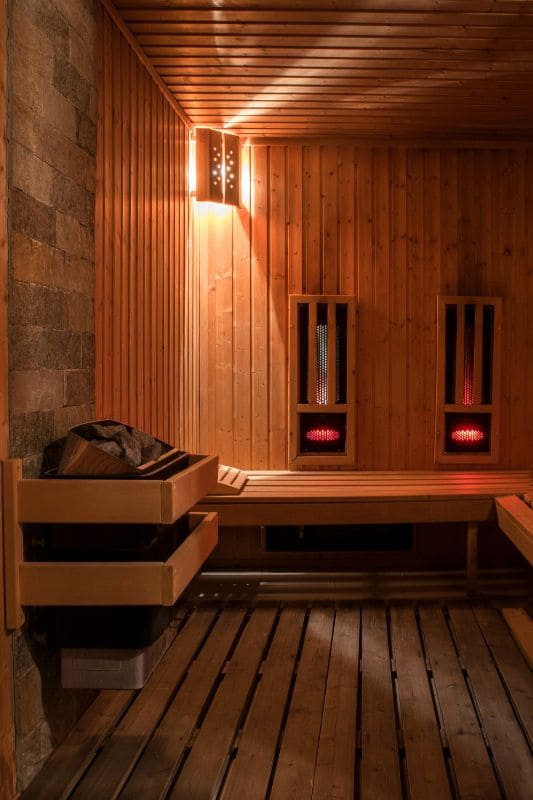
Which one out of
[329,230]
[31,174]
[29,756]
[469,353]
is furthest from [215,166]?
[29,756]

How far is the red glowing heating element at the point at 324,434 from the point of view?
579cm

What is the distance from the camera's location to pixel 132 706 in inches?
Result: 136

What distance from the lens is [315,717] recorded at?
11.0 ft

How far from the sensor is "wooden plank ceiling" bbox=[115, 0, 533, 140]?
12.5 feet

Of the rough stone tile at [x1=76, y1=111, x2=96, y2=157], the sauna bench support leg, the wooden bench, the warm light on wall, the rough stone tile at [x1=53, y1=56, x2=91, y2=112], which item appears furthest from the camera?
the warm light on wall

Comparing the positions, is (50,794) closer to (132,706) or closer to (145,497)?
(132,706)

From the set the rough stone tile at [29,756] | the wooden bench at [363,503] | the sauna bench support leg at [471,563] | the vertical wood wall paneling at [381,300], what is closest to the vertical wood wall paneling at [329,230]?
the vertical wood wall paneling at [381,300]

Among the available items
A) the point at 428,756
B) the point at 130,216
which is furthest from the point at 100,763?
the point at 130,216

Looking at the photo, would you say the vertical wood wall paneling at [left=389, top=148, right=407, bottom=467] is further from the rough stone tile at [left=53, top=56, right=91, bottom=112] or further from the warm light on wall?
the rough stone tile at [left=53, top=56, right=91, bottom=112]

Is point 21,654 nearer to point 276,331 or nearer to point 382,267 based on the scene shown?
point 276,331

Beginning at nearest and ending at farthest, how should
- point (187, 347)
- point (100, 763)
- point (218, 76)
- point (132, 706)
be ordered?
point (100, 763)
point (132, 706)
point (218, 76)
point (187, 347)

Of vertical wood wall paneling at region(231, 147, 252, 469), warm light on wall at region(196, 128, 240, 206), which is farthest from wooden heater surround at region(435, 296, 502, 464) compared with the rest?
warm light on wall at region(196, 128, 240, 206)

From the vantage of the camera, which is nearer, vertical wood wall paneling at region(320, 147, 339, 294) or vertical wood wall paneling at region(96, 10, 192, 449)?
vertical wood wall paneling at region(96, 10, 192, 449)

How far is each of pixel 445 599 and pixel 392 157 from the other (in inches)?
118
